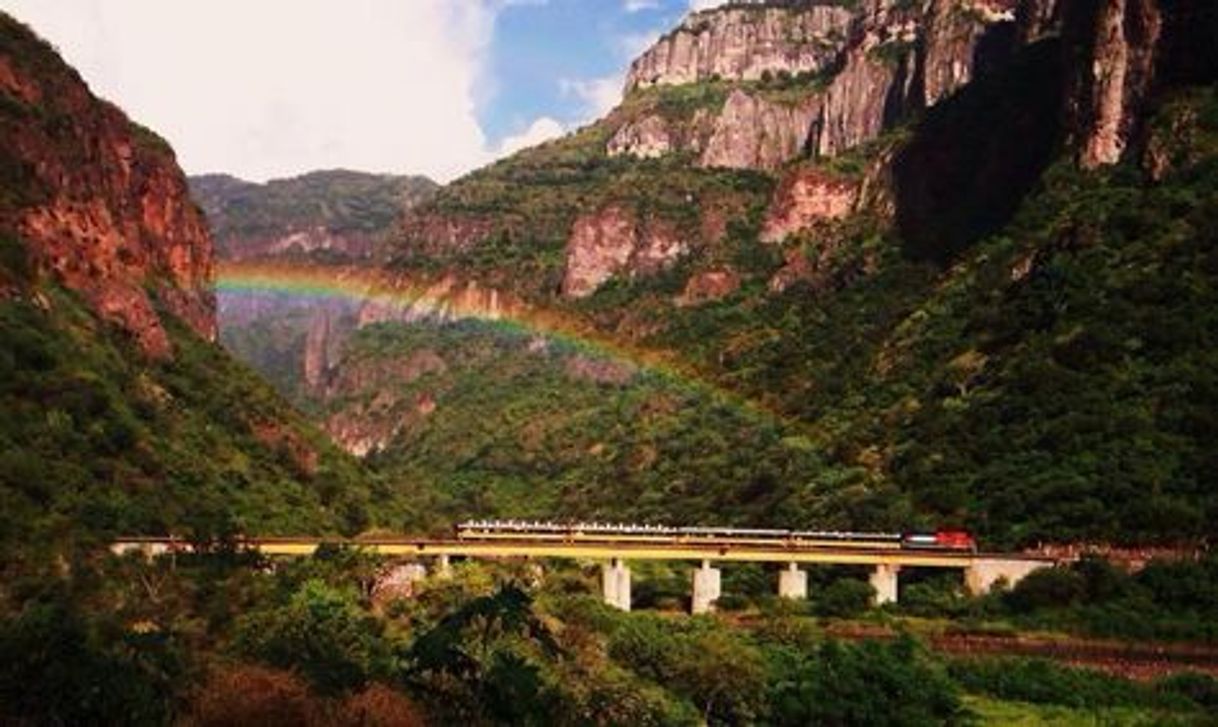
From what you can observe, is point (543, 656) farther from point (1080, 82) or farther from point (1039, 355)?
point (1080, 82)

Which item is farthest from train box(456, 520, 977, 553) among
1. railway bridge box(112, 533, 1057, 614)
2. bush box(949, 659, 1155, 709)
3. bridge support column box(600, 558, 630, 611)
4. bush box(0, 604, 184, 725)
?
bush box(0, 604, 184, 725)

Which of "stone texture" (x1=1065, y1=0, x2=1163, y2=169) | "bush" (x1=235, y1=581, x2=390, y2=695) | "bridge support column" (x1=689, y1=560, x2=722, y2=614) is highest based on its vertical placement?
"stone texture" (x1=1065, y1=0, x2=1163, y2=169)

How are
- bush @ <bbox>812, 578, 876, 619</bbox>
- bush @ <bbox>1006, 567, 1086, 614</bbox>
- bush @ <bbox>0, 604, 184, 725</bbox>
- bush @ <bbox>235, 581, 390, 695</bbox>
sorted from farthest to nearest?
bush @ <bbox>812, 578, 876, 619</bbox> → bush @ <bbox>1006, 567, 1086, 614</bbox> → bush @ <bbox>235, 581, 390, 695</bbox> → bush @ <bbox>0, 604, 184, 725</bbox>

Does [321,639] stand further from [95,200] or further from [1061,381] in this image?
[95,200]

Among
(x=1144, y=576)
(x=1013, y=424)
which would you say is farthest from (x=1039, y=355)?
(x=1144, y=576)

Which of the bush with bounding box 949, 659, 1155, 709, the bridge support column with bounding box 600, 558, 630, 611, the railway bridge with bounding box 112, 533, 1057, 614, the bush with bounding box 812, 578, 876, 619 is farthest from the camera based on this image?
the bridge support column with bounding box 600, 558, 630, 611

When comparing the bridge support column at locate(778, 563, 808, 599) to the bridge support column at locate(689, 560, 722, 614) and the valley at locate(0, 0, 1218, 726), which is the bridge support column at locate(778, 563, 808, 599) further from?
the bridge support column at locate(689, 560, 722, 614)

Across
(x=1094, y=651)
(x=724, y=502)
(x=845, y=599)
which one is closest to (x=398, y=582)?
(x=845, y=599)

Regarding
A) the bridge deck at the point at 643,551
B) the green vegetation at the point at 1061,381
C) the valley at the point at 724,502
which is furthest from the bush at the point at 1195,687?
the bridge deck at the point at 643,551
